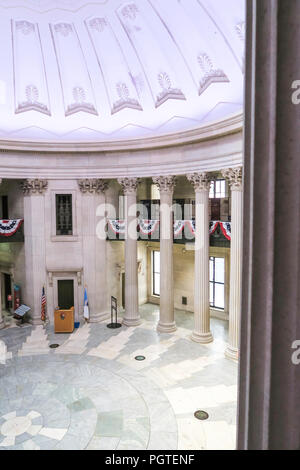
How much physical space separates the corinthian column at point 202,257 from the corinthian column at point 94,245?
234 inches

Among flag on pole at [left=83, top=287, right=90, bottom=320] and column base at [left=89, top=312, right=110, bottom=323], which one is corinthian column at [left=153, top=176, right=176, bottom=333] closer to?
column base at [left=89, top=312, right=110, bottom=323]

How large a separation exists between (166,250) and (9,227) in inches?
354

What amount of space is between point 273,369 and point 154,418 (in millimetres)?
8362

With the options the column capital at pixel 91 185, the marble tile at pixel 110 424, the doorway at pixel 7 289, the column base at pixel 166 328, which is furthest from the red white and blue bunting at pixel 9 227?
the marble tile at pixel 110 424

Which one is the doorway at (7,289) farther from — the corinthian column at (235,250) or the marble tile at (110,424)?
the corinthian column at (235,250)

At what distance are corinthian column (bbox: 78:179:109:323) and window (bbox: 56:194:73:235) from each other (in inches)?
34.4

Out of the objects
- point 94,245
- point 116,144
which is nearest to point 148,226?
point 94,245

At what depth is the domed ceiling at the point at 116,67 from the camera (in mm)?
13117

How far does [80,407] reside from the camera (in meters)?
9.72

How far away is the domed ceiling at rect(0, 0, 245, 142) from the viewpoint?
1312 centimetres

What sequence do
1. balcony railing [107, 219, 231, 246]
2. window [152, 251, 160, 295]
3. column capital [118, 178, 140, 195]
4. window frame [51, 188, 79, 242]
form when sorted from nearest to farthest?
balcony railing [107, 219, 231, 246] → column capital [118, 178, 140, 195] → window frame [51, 188, 79, 242] → window [152, 251, 160, 295]

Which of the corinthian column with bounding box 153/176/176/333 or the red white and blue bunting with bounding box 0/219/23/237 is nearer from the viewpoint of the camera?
the corinthian column with bounding box 153/176/176/333

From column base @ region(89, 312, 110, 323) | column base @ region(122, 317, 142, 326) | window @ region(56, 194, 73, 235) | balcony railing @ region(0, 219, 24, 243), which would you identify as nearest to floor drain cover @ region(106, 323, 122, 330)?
column base @ region(122, 317, 142, 326)

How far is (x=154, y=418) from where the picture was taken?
920 centimetres
